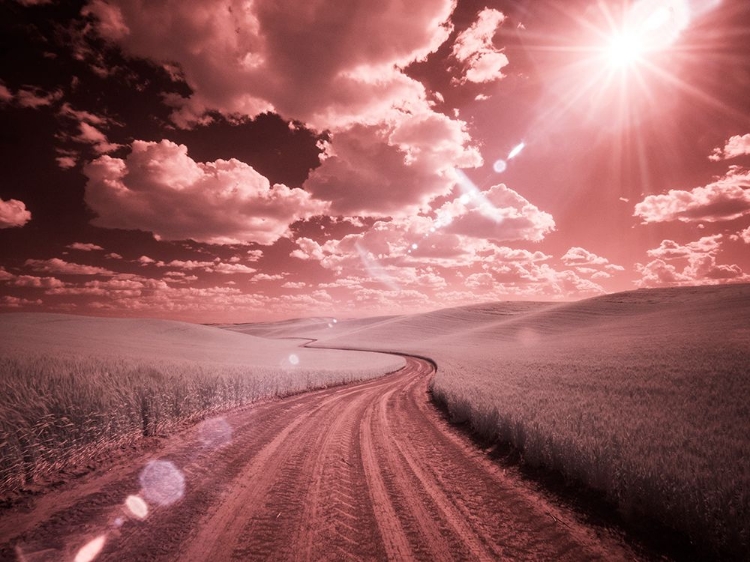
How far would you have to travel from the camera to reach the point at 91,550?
3752 millimetres

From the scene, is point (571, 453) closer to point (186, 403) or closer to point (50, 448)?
point (50, 448)

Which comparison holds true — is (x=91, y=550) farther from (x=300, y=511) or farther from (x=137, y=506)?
(x=300, y=511)

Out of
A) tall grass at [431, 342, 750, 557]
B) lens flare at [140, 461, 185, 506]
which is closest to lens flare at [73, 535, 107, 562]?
lens flare at [140, 461, 185, 506]

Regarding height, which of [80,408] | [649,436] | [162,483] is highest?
[80,408]

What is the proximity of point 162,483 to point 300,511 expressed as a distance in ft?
9.06

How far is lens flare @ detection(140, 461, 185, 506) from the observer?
198 inches

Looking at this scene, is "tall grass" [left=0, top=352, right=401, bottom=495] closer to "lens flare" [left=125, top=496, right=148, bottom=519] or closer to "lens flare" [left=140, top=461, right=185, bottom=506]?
"lens flare" [left=140, top=461, right=185, bottom=506]

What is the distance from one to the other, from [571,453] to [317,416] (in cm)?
742

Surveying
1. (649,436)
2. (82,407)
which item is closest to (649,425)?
(649,436)

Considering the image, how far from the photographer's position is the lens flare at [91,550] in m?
3.62

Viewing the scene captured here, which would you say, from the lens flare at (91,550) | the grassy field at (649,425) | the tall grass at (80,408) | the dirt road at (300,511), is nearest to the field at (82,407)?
the tall grass at (80,408)

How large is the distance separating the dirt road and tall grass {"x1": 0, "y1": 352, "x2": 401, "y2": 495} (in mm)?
879

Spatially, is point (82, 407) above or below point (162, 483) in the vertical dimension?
above

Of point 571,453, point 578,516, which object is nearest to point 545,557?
point 578,516
